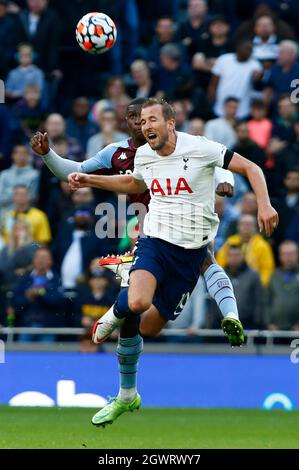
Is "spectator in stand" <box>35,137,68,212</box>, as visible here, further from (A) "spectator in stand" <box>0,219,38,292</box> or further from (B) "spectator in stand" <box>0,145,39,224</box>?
(A) "spectator in stand" <box>0,219,38,292</box>

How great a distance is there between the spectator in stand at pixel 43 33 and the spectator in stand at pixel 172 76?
5.58ft

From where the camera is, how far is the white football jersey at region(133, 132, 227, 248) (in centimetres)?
1146

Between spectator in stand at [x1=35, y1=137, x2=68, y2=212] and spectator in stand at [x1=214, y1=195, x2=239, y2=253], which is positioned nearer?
spectator in stand at [x1=214, y1=195, x2=239, y2=253]

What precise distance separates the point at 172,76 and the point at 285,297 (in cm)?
484

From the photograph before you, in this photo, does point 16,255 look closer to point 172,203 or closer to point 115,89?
A: point 115,89

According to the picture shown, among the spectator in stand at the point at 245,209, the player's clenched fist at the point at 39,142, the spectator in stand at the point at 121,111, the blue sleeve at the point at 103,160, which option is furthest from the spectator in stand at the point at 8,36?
the player's clenched fist at the point at 39,142

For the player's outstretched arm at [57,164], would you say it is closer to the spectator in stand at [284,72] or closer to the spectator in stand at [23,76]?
→ the spectator in stand at [284,72]

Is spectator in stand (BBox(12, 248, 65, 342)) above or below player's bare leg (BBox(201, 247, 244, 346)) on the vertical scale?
below

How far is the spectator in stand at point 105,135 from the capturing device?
18.8 metres

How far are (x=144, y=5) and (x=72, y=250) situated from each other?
5.99 meters

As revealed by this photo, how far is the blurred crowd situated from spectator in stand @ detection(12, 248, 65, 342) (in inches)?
0.7

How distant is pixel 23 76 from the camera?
2028cm

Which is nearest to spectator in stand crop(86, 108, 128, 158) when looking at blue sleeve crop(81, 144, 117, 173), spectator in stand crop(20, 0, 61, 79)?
spectator in stand crop(20, 0, 61, 79)

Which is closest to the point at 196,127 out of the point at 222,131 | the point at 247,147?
the point at 222,131
